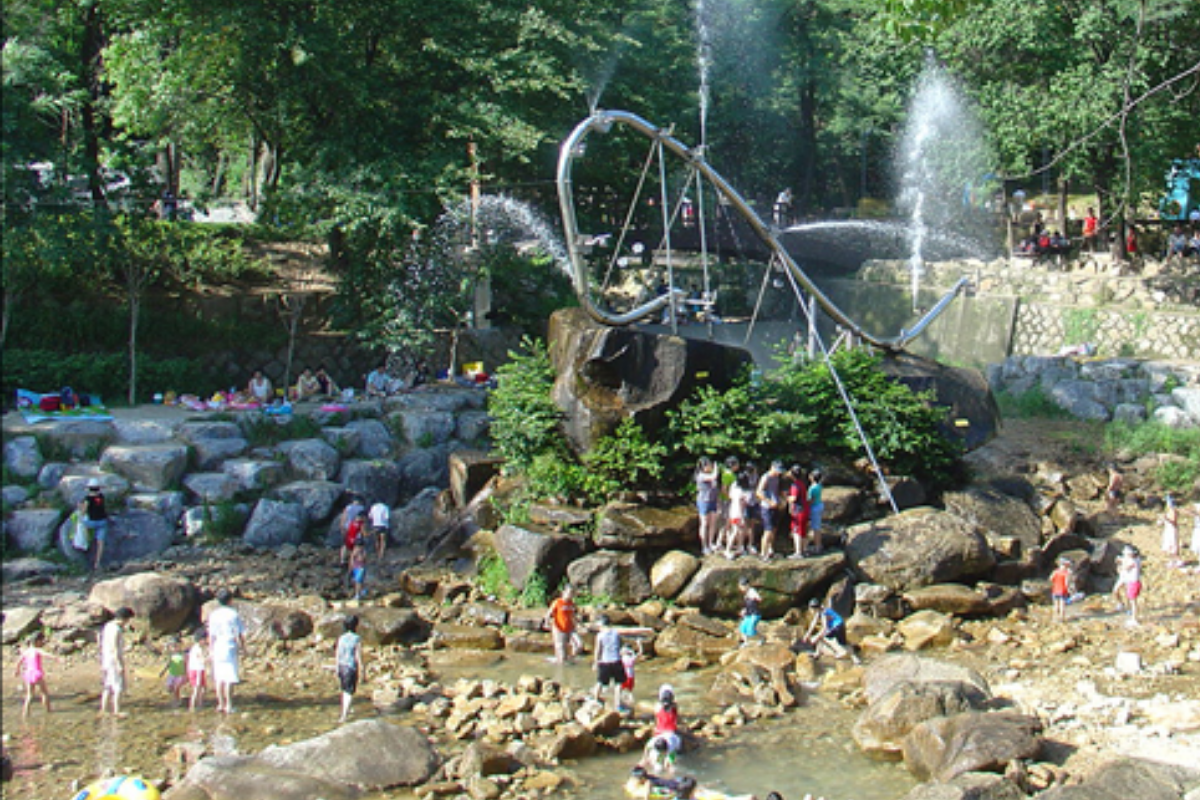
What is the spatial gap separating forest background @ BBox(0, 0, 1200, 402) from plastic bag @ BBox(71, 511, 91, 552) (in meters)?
5.41

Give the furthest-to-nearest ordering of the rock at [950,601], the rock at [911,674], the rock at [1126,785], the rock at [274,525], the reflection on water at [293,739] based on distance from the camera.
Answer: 1. the rock at [274,525]
2. the rock at [950,601]
3. the rock at [911,674]
4. the reflection on water at [293,739]
5. the rock at [1126,785]

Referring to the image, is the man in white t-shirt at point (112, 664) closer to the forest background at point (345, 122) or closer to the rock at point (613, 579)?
the rock at point (613, 579)

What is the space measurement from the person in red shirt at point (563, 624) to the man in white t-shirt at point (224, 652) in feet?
13.9

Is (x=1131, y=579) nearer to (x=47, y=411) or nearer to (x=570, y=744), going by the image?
(x=570, y=744)

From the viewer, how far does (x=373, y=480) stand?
80.5ft

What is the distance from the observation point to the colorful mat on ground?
23938 millimetres

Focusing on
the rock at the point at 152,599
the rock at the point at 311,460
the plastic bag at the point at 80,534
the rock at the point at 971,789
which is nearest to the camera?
the rock at the point at 971,789

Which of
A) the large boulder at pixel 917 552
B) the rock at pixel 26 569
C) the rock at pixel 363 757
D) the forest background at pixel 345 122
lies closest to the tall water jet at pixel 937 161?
the forest background at pixel 345 122

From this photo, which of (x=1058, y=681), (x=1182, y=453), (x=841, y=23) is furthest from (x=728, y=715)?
(x=841, y=23)

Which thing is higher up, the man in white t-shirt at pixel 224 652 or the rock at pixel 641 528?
the rock at pixel 641 528

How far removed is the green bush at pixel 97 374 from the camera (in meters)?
25.1

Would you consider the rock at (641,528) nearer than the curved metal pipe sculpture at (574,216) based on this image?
No

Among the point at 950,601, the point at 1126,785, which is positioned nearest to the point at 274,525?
the point at 950,601

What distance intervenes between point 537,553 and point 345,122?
1264cm
